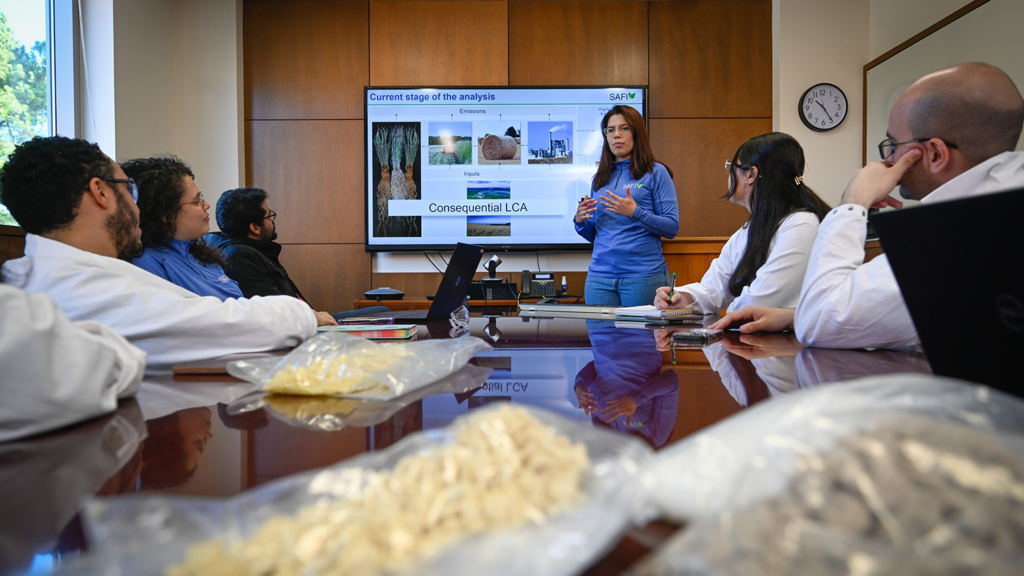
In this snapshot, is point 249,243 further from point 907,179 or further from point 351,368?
point 907,179

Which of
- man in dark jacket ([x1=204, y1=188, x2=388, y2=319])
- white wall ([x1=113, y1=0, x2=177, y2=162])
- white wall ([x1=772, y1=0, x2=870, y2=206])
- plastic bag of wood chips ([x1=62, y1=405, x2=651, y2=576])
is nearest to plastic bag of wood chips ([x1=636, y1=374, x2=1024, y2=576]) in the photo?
plastic bag of wood chips ([x1=62, y1=405, x2=651, y2=576])


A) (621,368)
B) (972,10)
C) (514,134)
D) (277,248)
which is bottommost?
(621,368)

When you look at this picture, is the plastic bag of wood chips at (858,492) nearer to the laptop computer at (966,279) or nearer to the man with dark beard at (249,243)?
the laptop computer at (966,279)

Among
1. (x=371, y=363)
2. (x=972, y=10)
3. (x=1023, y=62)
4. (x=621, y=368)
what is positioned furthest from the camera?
(x=972, y=10)

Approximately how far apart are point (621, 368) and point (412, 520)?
68 centimetres

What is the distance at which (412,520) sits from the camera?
0.90 ft

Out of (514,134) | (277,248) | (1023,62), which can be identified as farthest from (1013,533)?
(514,134)

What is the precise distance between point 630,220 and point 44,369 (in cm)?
292

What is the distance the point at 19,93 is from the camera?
299cm

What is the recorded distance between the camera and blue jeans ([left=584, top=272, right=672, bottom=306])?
324cm

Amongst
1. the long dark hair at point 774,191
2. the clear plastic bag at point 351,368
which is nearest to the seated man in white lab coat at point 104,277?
the clear plastic bag at point 351,368

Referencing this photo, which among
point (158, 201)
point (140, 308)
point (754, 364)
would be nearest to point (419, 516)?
point (754, 364)

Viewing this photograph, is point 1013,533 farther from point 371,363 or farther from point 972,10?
point 972,10

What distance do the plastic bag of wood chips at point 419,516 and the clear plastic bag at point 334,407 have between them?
268 millimetres
